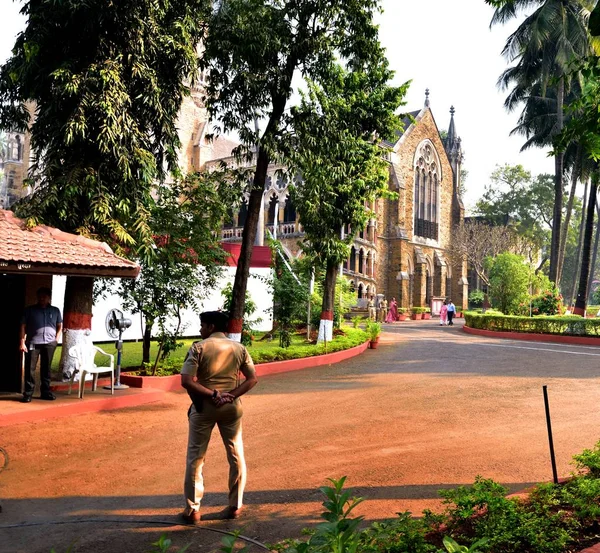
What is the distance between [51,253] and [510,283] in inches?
956

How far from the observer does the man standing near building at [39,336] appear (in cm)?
887

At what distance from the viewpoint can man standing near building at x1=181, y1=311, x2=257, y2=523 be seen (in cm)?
472

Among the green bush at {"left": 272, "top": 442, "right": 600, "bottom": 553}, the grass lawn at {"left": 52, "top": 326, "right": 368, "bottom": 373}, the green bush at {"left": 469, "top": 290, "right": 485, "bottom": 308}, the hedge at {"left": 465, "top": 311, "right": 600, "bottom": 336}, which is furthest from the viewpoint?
the green bush at {"left": 469, "top": 290, "right": 485, "bottom": 308}

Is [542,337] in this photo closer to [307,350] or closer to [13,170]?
[307,350]

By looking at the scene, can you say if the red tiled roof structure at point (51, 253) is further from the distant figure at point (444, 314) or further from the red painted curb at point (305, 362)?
the distant figure at point (444, 314)

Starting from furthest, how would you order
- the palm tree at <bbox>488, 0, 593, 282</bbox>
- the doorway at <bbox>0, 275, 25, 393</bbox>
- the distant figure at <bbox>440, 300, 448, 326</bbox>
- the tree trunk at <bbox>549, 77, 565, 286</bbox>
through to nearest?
the distant figure at <bbox>440, 300, 448, 326</bbox> < the tree trunk at <bbox>549, 77, 565, 286</bbox> < the palm tree at <bbox>488, 0, 593, 282</bbox> < the doorway at <bbox>0, 275, 25, 393</bbox>

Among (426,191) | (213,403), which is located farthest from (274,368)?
(426,191)

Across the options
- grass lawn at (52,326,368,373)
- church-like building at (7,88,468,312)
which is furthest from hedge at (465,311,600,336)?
church-like building at (7,88,468,312)

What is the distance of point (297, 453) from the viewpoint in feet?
22.7

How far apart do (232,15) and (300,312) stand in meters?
8.42

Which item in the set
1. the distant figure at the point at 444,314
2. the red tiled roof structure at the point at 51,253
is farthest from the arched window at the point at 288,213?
the red tiled roof structure at the point at 51,253

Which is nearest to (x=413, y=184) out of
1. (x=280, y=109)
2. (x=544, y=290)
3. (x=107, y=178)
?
(x=544, y=290)

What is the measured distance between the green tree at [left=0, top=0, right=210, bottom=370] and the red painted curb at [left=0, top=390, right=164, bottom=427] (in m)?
1.85

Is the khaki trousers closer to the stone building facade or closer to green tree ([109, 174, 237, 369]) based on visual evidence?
green tree ([109, 174, 237, 369])
